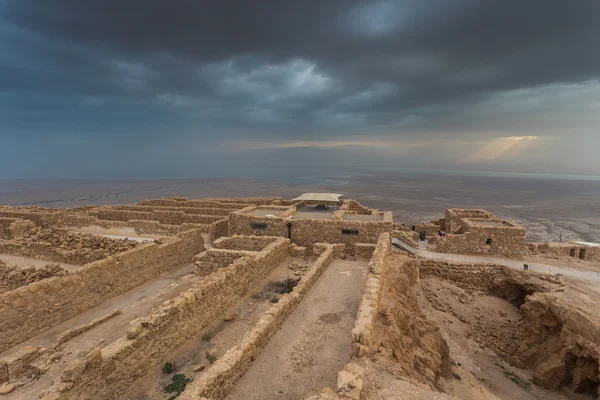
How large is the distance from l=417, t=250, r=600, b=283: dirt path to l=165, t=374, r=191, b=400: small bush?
14.8 metres

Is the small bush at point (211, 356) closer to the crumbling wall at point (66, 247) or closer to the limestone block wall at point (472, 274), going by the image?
the crumbling wall at point (66, 247)

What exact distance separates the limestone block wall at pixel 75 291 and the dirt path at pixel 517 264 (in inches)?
564

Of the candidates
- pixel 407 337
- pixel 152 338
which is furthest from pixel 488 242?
pixel 152 338

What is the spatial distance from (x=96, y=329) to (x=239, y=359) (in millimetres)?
6095

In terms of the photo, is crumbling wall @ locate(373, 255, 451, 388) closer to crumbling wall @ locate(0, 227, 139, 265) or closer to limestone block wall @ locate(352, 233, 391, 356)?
limestone block wall @ locate(352, 233, 391, 356)

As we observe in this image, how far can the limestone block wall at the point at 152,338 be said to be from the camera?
5.62 m

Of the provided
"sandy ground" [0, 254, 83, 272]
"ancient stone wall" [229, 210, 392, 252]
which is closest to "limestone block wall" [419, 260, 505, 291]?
"ancient stone wall" [229, 210, 392, 252]

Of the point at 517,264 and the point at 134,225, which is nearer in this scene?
the point at 517,264

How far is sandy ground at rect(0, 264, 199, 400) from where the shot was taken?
6932 mm

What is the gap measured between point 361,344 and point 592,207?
75.0 meters

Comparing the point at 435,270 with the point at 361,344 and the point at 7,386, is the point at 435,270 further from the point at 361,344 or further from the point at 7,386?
the point at 7,386

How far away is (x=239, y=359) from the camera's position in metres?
5.66

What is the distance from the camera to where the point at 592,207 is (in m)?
57.9

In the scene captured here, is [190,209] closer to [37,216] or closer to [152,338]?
[37,216]
